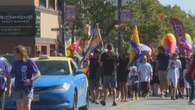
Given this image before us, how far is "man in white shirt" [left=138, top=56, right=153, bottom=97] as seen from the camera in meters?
26.4

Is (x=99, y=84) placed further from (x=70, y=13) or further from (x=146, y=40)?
(x=146, y=40)

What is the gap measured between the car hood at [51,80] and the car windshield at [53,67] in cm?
34

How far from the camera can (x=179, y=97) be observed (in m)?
26.2

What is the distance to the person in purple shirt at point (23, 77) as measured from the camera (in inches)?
534

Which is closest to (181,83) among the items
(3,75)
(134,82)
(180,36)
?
(134,82)

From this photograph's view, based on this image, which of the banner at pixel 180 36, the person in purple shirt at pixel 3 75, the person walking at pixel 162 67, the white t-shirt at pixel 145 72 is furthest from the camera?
the banner at pixel 180 36

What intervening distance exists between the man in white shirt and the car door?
7372 millimetres

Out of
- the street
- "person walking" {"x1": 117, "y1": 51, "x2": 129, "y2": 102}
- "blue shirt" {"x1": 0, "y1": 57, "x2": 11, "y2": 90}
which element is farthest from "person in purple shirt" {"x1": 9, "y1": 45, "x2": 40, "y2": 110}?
"person walking" {"x1": 117, "y1": 51, "x2": 129, "y2": 102}

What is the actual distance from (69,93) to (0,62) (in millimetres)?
3237

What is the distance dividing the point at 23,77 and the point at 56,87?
3.07 m

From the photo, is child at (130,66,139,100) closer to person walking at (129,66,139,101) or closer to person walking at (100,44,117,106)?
person walking at (129,66,139,101)

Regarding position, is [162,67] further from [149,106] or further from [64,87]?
[64,87]

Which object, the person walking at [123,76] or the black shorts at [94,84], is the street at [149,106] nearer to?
the black shorts at [94,84]

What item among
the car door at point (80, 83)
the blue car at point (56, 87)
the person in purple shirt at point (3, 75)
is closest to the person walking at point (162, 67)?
the car door at point (80, 83)
